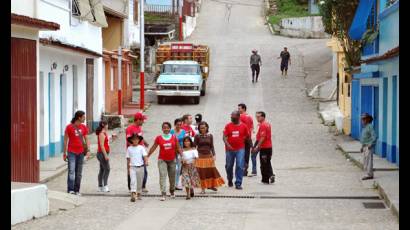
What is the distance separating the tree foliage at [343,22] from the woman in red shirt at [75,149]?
52.7 feet

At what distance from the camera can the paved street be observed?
14781mm

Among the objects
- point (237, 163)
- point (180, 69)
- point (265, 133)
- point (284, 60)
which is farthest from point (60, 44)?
point (284, 60)

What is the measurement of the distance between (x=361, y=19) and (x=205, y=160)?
39.3 feet

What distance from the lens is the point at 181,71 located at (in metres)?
40.9

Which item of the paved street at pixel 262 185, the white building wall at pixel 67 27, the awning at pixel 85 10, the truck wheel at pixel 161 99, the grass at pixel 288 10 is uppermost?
the grass at pixel 288 10

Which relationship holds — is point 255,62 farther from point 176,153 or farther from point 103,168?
point 176,153

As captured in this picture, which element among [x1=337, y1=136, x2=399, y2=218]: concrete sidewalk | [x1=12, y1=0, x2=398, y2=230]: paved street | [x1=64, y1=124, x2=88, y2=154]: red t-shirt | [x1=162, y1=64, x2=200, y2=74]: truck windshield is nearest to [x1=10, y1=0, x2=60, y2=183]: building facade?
[x1=12, y1=0, x2=398, y2=230]: paved street

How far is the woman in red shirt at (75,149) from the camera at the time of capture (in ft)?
58.9

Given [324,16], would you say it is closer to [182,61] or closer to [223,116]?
[223,116]

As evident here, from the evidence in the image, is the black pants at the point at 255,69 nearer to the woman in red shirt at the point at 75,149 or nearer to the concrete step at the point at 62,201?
the woman in red shirt at the point at 75,149

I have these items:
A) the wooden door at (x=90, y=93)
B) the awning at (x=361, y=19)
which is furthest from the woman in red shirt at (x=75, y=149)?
the wooden door at (x=90, y=93)

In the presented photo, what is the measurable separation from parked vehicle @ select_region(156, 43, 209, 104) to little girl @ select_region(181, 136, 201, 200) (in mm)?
20967

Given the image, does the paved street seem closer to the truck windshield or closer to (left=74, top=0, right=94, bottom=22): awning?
the truck windshield

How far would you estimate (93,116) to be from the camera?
33125 millimetres
